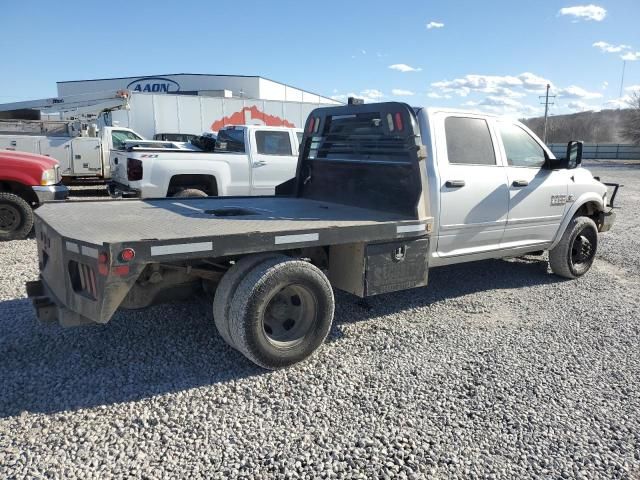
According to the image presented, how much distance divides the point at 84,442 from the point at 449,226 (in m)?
3.59

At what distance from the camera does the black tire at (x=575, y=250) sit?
6402 mm

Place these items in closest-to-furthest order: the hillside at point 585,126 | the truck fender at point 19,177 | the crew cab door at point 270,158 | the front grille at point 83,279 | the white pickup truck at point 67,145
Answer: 1. the front grille at point 83,279
2. the truck fender at point 19,177
3. the crew cab door at point 270,158
4. the white pickup truck at point 67,145
5. the hillside at point 585,126

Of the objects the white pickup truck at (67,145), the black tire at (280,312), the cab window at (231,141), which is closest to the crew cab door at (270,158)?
the cab window at (231,141)

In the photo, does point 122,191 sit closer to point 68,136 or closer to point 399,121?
point 68,136

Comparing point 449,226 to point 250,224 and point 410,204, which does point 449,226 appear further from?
point 250,224

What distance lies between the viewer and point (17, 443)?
2850 mm

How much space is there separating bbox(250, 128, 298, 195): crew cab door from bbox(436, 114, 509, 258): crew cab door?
473 cm

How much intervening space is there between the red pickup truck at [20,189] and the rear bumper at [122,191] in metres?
1.07

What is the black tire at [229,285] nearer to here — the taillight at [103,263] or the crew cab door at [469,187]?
the taillight at [103,263]

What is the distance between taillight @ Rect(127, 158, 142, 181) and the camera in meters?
8.41

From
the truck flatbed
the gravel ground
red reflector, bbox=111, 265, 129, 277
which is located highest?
the truck flatbed

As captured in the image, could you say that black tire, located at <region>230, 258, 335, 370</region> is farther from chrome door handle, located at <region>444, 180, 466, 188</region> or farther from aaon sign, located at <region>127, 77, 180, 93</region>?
aaon sign, located at <region>127, 77, 180, 93</region>

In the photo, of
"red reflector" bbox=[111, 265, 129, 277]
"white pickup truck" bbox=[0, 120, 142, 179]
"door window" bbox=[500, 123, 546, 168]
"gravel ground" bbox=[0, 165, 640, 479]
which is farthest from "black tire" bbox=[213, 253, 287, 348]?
"white pickup truck" bbox=[0, 120, 142, 179]

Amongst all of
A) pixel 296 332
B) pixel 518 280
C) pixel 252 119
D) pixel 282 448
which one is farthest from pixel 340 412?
pixel 252 119
